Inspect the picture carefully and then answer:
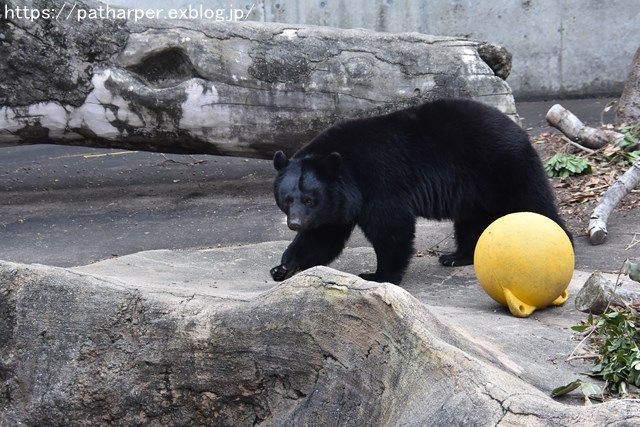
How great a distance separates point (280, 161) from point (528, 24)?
7267 mm

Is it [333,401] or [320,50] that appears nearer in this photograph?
[333,401]

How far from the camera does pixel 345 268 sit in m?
5.85

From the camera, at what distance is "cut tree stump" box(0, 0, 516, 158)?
7.14 metres

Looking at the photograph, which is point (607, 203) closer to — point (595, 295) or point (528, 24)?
point (595, 295)

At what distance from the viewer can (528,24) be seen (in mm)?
11711

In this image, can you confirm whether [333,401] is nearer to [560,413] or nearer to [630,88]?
[560,413]

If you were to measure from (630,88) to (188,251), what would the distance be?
4406mm

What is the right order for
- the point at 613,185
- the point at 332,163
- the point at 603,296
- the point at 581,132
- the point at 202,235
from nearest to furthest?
the point at 603,296, the point at 332,163, the point at 613,185, the point at 202,235, the point at 581,132

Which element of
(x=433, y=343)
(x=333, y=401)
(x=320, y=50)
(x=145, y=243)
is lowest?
(x=145, y=243)

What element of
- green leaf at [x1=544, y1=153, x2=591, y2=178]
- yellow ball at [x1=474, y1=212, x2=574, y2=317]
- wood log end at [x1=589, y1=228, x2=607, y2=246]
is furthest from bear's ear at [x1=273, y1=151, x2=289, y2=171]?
green leaf at [x1=544, y1=153, x2=591, y2=178]

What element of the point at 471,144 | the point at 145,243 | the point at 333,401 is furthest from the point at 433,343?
the point at 145,243

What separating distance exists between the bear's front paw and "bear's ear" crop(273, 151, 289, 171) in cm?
61

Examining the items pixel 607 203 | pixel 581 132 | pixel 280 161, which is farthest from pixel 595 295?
pixel 581 132

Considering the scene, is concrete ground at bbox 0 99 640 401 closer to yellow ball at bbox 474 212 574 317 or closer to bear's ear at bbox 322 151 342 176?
yellow ball at bbox 474 212 574 317
